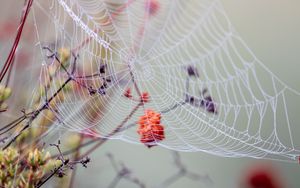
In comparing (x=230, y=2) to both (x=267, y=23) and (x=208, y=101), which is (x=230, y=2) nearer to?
(x=267, y=23)

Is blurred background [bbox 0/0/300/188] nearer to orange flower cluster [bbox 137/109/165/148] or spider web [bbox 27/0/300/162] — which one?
spider web [bbox 27/0/300/162]

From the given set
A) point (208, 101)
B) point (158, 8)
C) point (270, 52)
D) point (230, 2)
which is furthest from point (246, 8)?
point (208, 101)

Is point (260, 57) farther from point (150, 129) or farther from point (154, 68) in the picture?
point (150, 129)

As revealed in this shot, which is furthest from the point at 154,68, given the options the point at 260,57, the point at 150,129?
the point at 150,129

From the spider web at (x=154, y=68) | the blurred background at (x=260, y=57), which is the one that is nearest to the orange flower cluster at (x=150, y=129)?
the spider web at (x=154, y=68)

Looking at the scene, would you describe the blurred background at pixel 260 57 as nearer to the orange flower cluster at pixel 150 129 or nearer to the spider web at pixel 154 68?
the spider web at pixel 154 68

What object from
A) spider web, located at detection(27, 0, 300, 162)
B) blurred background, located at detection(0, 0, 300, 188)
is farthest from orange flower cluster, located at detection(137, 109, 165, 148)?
blurred background, located at detection(0, 0, 300, 188)

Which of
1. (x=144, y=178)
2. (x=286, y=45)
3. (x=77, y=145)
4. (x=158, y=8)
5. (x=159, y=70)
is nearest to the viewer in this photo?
(x=77, y=145)
